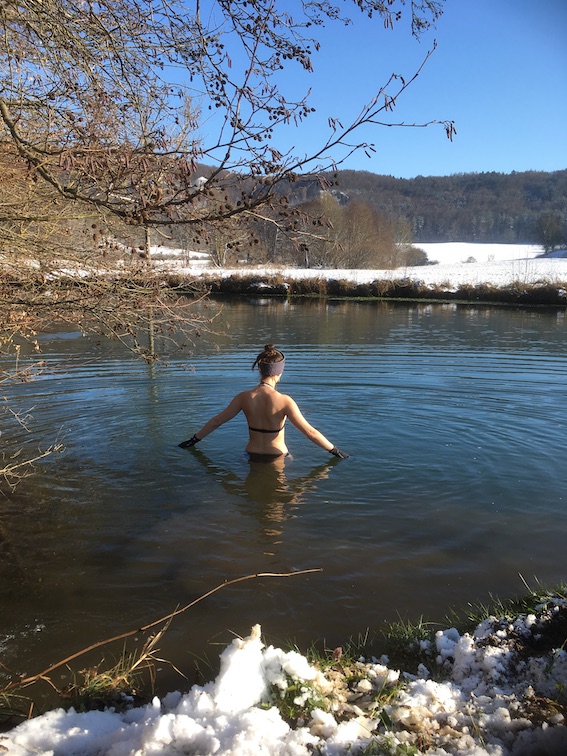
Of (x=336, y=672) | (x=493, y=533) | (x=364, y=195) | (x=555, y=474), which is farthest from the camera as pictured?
(x=364, y=195)

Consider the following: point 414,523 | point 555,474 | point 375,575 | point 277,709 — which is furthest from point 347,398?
point 277,709

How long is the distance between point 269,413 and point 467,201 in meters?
173

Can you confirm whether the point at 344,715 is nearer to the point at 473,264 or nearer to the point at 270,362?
the point at 270,362

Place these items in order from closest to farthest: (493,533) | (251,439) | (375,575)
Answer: (375,575) < (493,533) < (251,439)

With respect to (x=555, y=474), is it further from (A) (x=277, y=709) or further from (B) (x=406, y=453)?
(A) (x=277, y=709)

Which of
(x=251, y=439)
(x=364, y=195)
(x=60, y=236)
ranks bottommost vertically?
(x=251, y=439)

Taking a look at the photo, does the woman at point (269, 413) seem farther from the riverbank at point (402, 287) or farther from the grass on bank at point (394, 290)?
the riverbank at point (402, 287)

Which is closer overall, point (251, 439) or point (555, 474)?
point (555, 474)

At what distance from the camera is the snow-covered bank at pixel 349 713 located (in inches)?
99.8

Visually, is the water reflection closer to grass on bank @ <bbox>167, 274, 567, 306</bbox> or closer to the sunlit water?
the sunlit water

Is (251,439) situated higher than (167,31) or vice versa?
(167,31)

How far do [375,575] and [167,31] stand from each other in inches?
186

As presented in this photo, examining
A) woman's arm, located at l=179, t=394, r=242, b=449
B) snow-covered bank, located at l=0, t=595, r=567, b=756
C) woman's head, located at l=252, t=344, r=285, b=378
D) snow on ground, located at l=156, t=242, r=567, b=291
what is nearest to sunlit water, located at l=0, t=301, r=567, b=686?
woman's arm, located at l=179, t=394, r=242, b=449

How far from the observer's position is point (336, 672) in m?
3.23
